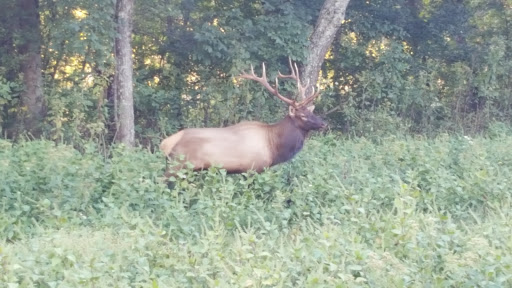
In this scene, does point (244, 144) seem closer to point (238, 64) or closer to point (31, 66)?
point (238, 64)

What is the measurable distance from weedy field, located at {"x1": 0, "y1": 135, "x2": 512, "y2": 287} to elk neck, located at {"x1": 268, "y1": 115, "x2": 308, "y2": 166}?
0.16 meters

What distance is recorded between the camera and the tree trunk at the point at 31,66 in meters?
14.3

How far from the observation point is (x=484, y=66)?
17.2 metres

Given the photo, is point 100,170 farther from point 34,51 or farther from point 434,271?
point 34,51

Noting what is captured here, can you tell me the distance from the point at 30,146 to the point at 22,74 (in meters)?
4.92

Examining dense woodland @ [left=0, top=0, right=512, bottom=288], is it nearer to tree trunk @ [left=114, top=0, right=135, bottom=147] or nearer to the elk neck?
tree trunk @ [left=114, top=0, right=135, bottom=147]

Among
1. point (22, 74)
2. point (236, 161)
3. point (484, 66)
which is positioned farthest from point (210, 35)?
point (484, 66)

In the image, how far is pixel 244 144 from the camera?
9.91 meters

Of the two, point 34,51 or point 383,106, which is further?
point 383,106

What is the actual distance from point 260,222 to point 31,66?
8.45 m

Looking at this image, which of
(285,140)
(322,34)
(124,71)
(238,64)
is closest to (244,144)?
(285,140)

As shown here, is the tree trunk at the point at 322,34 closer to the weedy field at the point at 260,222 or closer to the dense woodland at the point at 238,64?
the dense woodland at the point at 238,64

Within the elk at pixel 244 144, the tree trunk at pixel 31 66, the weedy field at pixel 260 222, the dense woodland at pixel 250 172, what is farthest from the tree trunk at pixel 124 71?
the elk at pixel 244 144

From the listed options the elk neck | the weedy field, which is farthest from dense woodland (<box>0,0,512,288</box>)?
the elk neck
